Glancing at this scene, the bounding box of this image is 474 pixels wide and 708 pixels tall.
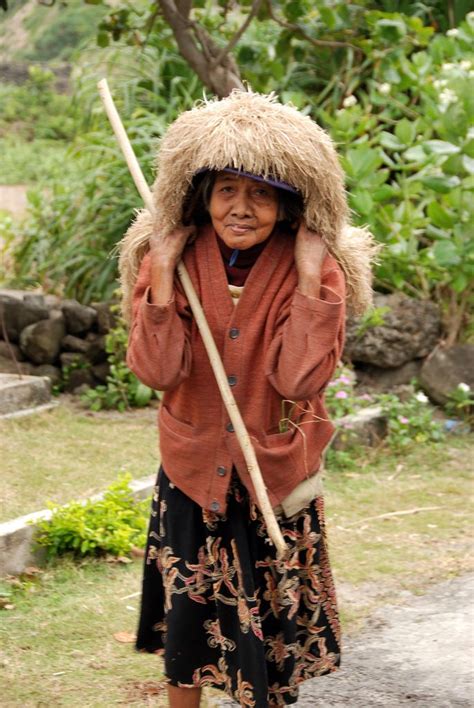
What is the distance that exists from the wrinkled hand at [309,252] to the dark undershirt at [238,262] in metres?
0.12

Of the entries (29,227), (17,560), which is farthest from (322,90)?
(17,560)

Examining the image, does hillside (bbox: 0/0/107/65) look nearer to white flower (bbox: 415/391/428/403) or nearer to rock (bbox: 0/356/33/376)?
rock (bbox: 0/356/33/376)

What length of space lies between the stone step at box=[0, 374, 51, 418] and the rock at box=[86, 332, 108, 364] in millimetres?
519

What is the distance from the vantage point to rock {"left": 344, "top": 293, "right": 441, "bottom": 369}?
6418mm

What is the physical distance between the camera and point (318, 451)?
2857 millimetres

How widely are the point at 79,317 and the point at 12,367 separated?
1.63 feet

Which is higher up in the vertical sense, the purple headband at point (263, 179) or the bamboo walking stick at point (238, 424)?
the purple headband at point (263, 179)

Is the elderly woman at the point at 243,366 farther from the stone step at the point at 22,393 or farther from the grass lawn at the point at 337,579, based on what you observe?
the stone step at the point at 22,393

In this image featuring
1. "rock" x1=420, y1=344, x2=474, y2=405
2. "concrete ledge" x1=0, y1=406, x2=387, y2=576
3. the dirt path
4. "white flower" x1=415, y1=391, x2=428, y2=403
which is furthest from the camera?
"rock" x1=420, y1=344, x2=474, y2=405

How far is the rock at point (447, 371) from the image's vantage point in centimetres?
633

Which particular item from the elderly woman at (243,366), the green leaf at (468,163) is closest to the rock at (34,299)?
the green leaf at (468,163)

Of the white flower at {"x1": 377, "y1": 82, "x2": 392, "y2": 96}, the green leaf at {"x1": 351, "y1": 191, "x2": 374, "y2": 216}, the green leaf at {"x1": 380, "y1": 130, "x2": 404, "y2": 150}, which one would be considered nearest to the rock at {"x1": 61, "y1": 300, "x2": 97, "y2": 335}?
the green leaf at {"x1": 351, "y1": 191, "x2": 374, "y2": 216}

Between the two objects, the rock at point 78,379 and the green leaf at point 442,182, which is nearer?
the green leaf at point 442,182

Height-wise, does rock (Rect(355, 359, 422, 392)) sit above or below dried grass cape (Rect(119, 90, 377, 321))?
below
